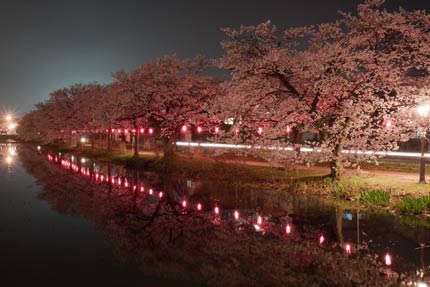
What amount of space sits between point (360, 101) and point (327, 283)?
13.6 meters

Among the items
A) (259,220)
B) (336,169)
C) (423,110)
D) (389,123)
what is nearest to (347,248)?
(259,220)

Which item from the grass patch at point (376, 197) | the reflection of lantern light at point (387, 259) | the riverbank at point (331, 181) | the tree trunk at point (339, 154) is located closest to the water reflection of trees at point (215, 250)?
the reflection of lantern light at point (387, 259)

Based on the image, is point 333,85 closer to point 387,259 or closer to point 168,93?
point 387,259

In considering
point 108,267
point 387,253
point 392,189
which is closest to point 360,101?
point 392,189

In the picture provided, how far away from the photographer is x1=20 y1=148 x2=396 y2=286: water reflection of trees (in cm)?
948

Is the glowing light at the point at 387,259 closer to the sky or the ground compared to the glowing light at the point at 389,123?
closer to the ground

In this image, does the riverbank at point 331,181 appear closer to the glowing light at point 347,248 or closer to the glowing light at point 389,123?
the glowing light at point 389,123

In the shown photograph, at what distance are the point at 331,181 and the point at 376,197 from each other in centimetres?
337

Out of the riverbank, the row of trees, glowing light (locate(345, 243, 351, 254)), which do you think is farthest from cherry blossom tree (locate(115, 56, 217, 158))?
glowing light (locate(345, 243, 351, 254))

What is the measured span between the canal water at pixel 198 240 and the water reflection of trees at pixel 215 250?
0.11 ft

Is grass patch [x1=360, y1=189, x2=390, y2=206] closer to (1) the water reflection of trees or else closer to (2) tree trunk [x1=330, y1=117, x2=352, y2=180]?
(2) tree trunk [x1=330, y1=117, x2=352, y2=180]

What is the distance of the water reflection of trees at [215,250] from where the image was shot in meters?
9.48

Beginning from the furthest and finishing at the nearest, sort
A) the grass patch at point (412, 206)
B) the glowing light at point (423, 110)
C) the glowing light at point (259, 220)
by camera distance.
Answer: the glowing light at point (423, 110) < the grass patch at point (412, 206) < the glowing light at point (259, 220)

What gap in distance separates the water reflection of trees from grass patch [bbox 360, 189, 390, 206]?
549cm
